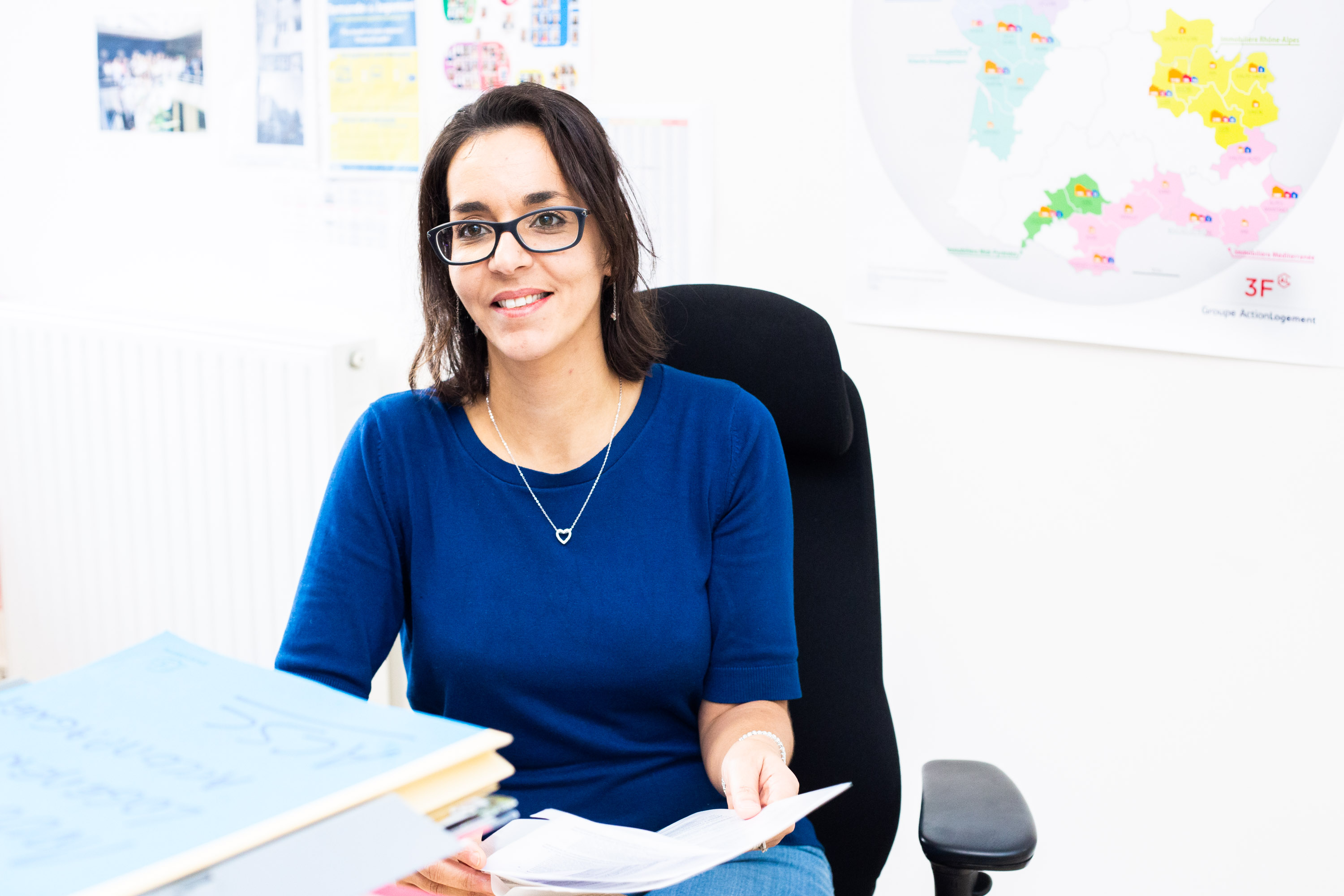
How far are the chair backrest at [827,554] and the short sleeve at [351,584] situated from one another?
0.38 meters

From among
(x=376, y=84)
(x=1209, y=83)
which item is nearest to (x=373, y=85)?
(x=376, y=84)

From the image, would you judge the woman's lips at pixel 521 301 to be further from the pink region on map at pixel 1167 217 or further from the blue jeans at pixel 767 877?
the pink region on map at pixel 1167 217

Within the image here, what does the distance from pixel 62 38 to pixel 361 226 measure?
0.82 m

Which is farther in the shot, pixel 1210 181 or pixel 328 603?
pixel 1210 181

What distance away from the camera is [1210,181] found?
135 cm

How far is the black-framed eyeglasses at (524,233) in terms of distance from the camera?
1.10 metres

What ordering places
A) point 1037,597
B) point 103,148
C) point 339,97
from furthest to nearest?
point 103,148
point 339,97
point 1037,597

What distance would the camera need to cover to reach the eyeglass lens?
1.11 meters

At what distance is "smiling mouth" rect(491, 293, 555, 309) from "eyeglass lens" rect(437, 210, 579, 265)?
0.04m

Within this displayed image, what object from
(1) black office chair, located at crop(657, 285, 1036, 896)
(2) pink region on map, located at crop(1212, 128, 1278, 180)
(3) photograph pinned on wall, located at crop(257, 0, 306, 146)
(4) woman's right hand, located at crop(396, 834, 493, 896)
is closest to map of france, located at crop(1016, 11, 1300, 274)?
(2) pink region on map, located at crop(1212, 128, 1278, 180)

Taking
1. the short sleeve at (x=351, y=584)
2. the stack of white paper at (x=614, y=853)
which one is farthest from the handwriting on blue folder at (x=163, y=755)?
the short sleeve at (x=351, y=584)

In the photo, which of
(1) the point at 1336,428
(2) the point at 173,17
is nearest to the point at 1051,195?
(1) the point at 1336,428

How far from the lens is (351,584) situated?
110 cm

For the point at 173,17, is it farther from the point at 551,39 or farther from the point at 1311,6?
the point at 1311,6
